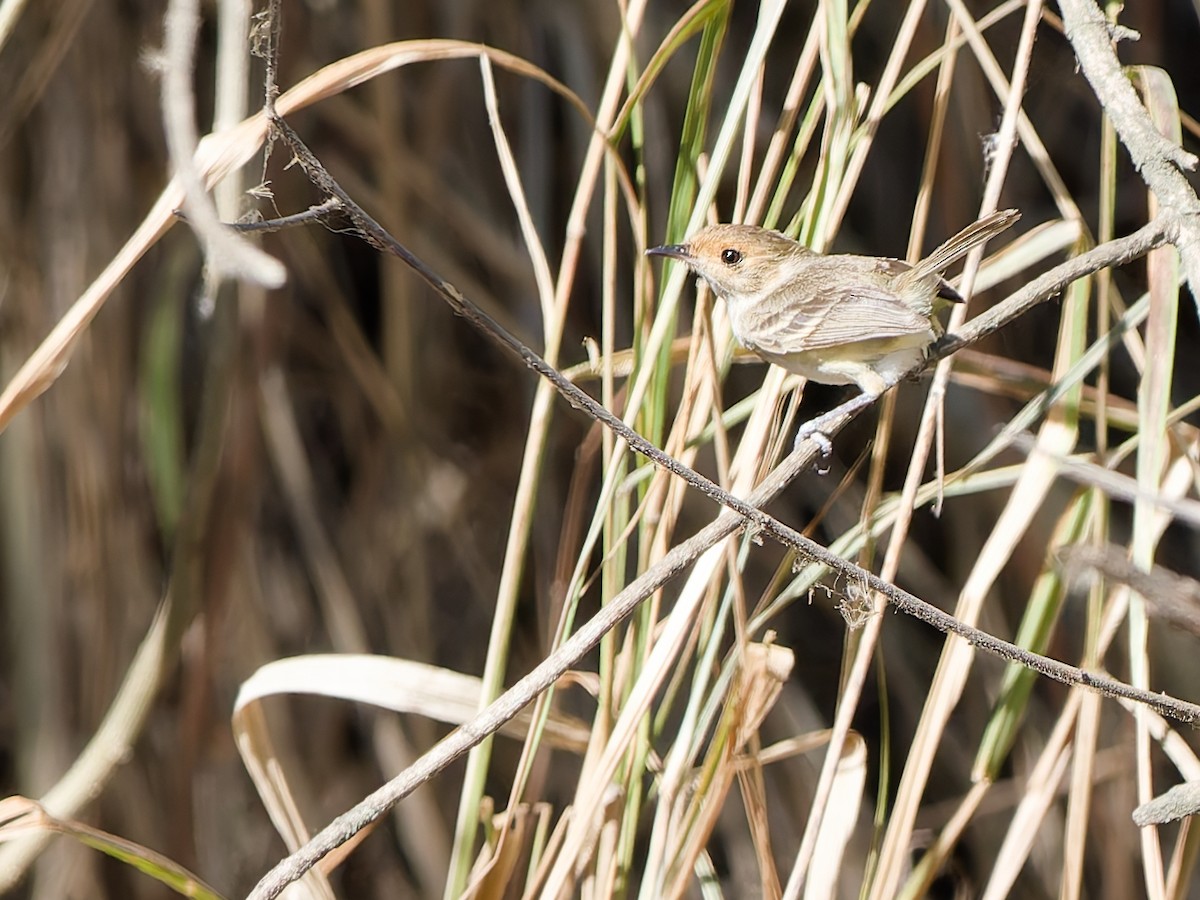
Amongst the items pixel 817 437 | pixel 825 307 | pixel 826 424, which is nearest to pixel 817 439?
pixel 817 437

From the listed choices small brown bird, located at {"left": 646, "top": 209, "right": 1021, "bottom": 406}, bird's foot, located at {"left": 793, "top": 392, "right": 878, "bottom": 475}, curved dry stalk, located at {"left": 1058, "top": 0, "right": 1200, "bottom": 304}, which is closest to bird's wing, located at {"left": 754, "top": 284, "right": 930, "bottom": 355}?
small brown bird, located at {"left": 646, "top": 209, "right": 1021, "bottom": 406}

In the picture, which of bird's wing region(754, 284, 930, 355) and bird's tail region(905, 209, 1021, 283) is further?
bird's wing region(754, 284, 930, 355)

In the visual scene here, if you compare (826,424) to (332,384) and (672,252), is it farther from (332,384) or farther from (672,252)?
(332,384)

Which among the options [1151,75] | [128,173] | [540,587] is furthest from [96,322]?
[1151,75]

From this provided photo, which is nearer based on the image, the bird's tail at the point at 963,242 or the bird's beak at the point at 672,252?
the bird's beak at the point at 672,252

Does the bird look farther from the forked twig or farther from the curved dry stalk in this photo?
the forked twig

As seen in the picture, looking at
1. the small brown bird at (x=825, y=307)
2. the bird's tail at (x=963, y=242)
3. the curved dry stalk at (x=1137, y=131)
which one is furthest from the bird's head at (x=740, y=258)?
the curved dry stalk at (x=1137, y=131)

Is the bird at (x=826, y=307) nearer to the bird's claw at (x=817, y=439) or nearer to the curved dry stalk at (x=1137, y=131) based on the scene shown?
the bird's claw at (x=817, y=439)

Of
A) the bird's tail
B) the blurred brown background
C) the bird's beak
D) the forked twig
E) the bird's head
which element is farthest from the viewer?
the blurred brown background
